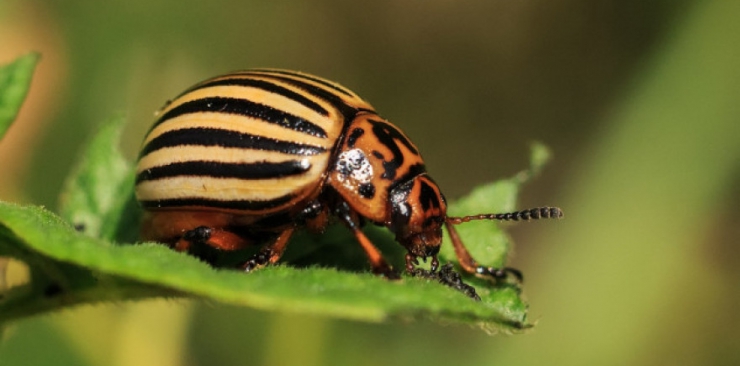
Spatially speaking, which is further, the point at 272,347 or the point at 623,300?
the point at 623,300

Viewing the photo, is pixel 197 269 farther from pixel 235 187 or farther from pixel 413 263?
pixel 413 263

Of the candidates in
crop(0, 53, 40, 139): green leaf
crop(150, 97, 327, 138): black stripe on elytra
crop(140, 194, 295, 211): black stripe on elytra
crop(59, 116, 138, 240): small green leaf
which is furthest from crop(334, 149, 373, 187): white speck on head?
crop(0, 53, 40, 139): green leaf

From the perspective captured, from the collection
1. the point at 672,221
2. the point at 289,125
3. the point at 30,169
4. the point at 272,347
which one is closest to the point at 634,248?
the point at 672,221

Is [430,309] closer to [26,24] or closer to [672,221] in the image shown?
[672,221]

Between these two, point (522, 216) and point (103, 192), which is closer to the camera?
point (522, 216)

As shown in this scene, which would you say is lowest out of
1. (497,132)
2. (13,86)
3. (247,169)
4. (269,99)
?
(13,86)

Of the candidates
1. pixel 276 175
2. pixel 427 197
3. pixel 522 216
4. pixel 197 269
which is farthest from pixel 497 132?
pixel 197 269

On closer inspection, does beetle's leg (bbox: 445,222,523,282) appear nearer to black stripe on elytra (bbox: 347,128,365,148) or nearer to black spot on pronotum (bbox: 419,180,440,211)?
black spot on pronotum (bbox: 419,180,440,211)
